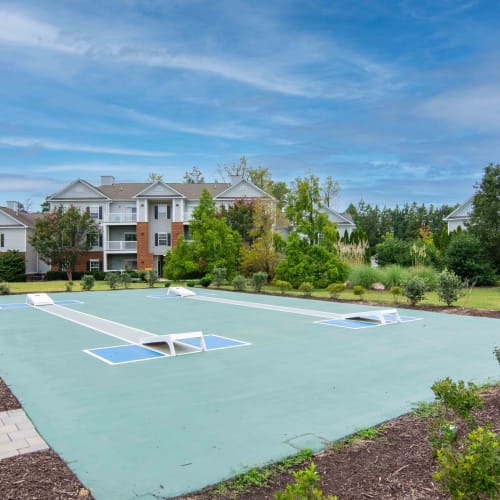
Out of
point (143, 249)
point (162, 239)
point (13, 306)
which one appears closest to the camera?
point (13, 306)

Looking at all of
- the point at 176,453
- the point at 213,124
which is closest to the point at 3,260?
the point at 213,124

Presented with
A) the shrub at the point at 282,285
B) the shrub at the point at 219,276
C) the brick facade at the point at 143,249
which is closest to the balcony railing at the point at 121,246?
the brick facade at the point at 143,249

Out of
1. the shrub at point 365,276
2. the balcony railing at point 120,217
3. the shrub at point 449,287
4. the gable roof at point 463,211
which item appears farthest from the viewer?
the balcony railing at point 120,217

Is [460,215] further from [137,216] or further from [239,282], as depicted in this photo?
[137,216]

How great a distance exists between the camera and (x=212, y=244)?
2673 cm

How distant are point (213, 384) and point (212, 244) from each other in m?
21.5

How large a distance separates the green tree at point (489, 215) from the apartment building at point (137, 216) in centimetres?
1621

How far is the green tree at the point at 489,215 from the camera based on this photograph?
68.7ft

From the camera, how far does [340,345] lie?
7.74 m

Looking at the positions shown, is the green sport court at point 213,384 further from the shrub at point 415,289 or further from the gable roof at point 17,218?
the gable roof at point 17,218

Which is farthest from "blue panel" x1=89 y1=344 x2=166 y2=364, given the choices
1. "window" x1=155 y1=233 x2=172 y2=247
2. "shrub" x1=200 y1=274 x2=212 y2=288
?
"window" x1=155 y1=233 x2=172 y2=247

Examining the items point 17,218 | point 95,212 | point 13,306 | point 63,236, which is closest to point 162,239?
point 95,212

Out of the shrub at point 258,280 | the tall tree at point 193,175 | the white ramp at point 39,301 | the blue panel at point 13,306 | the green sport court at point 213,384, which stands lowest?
the blue panel at point 13,306

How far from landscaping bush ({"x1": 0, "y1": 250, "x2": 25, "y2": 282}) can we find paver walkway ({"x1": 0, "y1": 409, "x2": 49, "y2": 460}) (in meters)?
31.4
